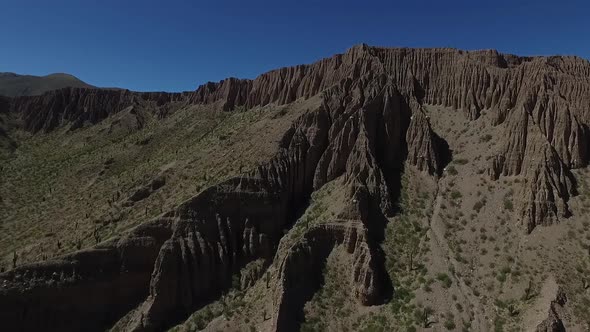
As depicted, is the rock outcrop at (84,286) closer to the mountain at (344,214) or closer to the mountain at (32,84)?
the mountain at (344,214)

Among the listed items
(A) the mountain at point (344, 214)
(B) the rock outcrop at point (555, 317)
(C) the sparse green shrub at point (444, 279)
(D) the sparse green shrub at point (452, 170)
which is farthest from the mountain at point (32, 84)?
(B) the rock outcrop at point (555, 317)

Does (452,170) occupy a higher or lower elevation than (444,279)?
higher

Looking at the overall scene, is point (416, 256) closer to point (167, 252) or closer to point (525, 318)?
point (525, 318)

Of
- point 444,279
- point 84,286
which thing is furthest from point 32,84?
point 444,279

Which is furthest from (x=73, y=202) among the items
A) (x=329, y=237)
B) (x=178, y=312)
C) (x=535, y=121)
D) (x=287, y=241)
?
(x=535, y=121)

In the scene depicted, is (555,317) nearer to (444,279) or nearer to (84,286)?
(444,279)

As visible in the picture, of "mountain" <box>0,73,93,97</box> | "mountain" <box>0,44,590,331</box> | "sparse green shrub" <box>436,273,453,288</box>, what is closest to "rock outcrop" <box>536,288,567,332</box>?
"mountain" <box>0,44,590,331</box>
